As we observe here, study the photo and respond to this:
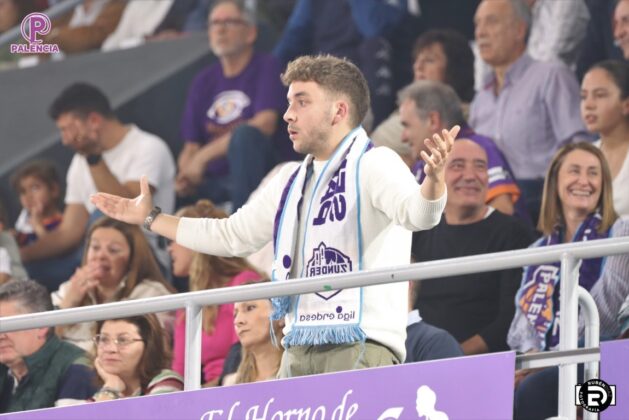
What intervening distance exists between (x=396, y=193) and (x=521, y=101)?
3410 millimetres

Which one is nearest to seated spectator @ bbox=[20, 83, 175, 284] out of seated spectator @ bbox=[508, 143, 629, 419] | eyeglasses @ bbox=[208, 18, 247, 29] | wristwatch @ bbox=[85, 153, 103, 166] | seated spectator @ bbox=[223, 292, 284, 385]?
wristwatch @ bbox=[85, 153, 103, 166]

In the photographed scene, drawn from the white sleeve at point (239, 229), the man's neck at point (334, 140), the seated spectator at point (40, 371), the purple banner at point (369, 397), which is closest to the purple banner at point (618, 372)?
the purple banner at point (369, 397)

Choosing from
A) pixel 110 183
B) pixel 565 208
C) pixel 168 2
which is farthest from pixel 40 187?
pixel 565 208

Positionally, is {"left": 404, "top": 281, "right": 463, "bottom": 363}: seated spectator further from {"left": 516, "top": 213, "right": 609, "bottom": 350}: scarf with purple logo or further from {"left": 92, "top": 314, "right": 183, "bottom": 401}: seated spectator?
{"left": 92, "top": 314, "right": 183, "bottom": 401}: seated spectator

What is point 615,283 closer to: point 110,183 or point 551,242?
point 551,242

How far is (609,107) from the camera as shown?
Result: 8820 mm

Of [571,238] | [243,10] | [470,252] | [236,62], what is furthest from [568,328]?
[243,10]

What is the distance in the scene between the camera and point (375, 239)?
640cm

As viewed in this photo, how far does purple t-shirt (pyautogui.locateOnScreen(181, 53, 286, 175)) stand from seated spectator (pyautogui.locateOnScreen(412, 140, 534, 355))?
2326 millimetres

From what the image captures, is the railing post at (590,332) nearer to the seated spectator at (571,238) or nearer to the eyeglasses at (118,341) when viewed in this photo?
the seated spectator at (571,238)

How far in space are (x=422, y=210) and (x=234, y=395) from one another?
110cm

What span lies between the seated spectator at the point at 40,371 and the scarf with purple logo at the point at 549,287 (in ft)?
7.19

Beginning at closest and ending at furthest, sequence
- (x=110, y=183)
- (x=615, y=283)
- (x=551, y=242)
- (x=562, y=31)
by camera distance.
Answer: (x=615, y=283)
(x=551, y=242)
(x=562, y=31)
(x=110, y=183)

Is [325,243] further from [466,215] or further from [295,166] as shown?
[466,215]
